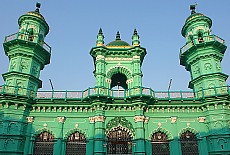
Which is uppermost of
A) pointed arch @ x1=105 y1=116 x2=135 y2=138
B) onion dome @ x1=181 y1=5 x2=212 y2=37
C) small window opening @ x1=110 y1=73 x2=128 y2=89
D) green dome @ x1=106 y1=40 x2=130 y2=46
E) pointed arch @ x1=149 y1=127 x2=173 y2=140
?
onion dome @ x1=181 y1=5 x2=212 y2=37

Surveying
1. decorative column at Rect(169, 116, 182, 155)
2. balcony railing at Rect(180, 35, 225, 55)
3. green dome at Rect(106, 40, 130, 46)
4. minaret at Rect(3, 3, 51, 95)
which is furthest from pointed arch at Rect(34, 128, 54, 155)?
balcony railing at Rect(180, 35, 225, 55)

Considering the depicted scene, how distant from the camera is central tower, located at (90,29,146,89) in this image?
69.4ft

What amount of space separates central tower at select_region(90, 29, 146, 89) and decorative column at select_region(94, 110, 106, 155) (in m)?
3.34

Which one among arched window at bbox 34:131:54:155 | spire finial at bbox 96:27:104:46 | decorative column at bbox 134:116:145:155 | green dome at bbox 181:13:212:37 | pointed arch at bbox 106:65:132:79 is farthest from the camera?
green dome at bbox 181:13:212:37

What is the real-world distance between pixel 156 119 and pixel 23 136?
11.8 metres

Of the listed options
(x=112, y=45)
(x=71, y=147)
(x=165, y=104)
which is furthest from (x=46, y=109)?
(x=165, y=104)

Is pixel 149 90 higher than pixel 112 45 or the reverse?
the reverse

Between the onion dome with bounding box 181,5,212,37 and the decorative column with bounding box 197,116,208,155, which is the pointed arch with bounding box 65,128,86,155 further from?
the onion dome with bounding box 181,5,212,37

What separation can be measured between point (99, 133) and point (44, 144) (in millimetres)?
4993

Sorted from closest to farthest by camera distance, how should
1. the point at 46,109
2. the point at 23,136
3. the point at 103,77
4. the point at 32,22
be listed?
the point at 23,136, the point at 46,109, the point at 103,77, the point at 32,22

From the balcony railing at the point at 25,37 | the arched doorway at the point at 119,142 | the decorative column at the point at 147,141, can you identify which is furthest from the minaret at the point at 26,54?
the decorative column at the point at 147,141

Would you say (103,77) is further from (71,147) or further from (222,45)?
(222,45)

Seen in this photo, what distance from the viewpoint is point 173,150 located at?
1848cm

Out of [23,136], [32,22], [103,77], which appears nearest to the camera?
[23,136]
